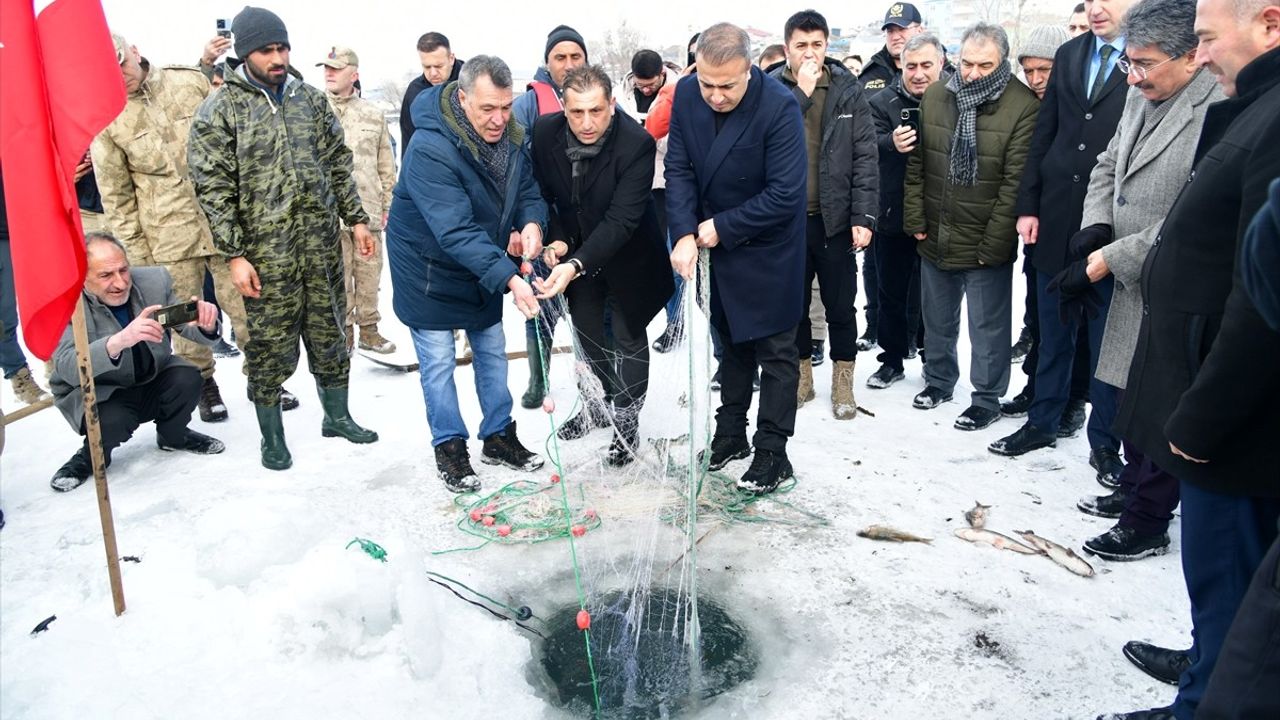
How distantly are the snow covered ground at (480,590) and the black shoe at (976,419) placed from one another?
312 millimetres

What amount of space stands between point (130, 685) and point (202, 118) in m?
2.60

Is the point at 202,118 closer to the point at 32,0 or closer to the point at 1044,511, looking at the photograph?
the point at 32,0

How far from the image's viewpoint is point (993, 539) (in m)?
3.64

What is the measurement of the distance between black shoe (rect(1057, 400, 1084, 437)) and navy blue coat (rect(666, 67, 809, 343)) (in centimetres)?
172

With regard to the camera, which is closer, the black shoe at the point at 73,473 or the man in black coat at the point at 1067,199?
the man in black coat at the point at 1067,199

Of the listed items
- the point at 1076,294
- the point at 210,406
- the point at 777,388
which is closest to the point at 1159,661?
the point at 1076,294

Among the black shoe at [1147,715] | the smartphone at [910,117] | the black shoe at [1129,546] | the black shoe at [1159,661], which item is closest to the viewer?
the black shoe at [1147,715]

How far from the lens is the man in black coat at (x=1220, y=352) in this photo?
2000mm

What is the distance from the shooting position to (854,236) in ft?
15.8

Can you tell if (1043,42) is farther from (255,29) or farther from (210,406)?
(210,406)

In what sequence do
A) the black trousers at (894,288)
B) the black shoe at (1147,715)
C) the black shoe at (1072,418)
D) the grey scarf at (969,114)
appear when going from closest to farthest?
the black shoe at (1147,715), the grey scarf at (969,114), the black shoe at (1072,418), the black trousers at (894,288)

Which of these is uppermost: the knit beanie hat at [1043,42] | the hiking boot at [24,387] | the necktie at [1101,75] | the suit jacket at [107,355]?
the knit beanie hat at [1043,42]

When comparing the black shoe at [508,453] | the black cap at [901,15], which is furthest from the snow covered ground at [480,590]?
the black cap at [901,15]

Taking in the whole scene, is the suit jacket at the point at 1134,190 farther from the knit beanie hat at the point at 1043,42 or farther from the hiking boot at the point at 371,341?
the hiking boot at the point at 371,341
